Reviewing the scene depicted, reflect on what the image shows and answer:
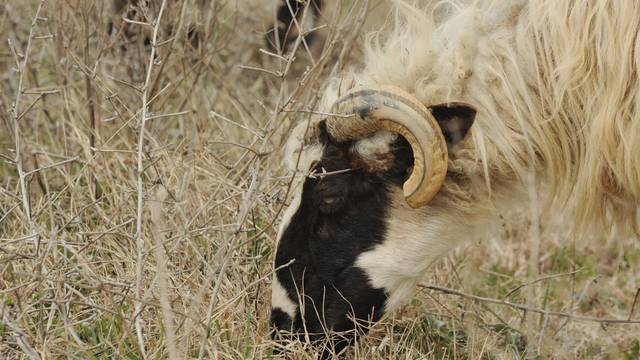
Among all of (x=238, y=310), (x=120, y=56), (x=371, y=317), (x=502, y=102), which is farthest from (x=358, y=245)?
(x=120, y=56)

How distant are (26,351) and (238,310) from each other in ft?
3.03

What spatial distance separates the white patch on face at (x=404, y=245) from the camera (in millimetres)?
3717

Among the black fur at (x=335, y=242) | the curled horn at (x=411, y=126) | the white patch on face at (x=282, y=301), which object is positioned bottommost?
the white patch on face at (x=282, y=301)

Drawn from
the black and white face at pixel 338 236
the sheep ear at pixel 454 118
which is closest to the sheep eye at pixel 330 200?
the black and white face at pixel 338 236

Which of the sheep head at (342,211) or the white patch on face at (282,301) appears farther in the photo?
the white patch on face at (282,301)

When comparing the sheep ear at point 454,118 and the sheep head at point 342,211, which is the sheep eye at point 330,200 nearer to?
the sheep head at point 342,211

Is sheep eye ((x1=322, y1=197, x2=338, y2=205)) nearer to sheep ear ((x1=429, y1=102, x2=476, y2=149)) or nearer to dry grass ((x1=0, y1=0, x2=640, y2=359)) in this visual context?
dry grass ((x1=0, y1=0, x2=640, y2=359))

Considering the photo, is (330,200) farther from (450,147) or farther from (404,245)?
(450,147)

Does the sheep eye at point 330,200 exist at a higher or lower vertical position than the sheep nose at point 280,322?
higher

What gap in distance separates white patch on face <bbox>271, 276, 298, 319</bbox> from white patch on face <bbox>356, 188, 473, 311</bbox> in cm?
31

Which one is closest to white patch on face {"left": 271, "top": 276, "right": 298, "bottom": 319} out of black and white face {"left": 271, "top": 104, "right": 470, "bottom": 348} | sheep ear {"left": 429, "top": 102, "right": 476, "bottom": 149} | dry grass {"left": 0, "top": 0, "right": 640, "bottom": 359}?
black and white face {"left": 271, "top": 104, "right": 470, "bottom": 348}

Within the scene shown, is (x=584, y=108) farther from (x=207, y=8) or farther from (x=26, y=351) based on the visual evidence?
(x=207, y=8)

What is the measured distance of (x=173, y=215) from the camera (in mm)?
4082

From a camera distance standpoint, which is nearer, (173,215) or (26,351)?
(26,351)
